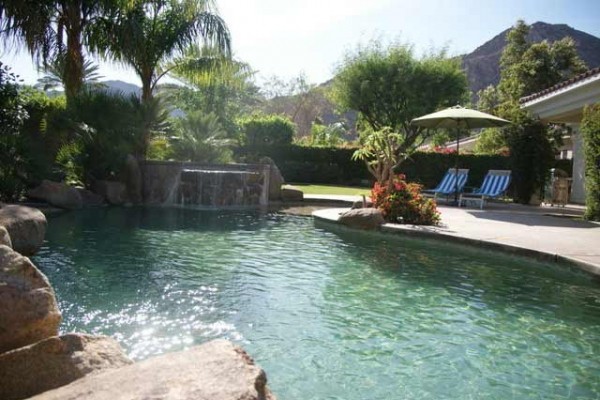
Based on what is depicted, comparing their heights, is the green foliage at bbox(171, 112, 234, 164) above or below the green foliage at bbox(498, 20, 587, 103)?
below

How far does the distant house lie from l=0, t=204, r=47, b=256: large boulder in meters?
13.2

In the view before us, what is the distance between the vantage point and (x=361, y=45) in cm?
2827

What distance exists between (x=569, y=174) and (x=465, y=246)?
18.3 meters

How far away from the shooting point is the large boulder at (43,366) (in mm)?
2518

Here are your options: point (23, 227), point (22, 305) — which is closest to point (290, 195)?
point (23, 227)

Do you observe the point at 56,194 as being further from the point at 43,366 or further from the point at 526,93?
the point at 526,93

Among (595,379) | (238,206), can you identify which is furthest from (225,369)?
(238,206)

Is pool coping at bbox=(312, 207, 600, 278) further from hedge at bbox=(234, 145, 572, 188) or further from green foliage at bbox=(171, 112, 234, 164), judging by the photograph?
hedge at bbox=(234, 145, 572, 188)

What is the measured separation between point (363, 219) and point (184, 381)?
27.1 ft

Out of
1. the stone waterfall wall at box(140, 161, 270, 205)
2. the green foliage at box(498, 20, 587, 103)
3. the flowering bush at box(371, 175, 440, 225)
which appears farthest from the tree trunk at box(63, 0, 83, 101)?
the green foliage at box(498, 20, 587, 103)

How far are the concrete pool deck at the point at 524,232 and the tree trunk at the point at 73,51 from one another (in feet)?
31.6

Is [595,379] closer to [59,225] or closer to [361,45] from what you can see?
[59,225]

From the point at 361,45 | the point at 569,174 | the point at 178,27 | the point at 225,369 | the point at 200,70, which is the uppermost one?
the point at 361,45

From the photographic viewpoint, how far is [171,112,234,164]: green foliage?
19312 millimetres
